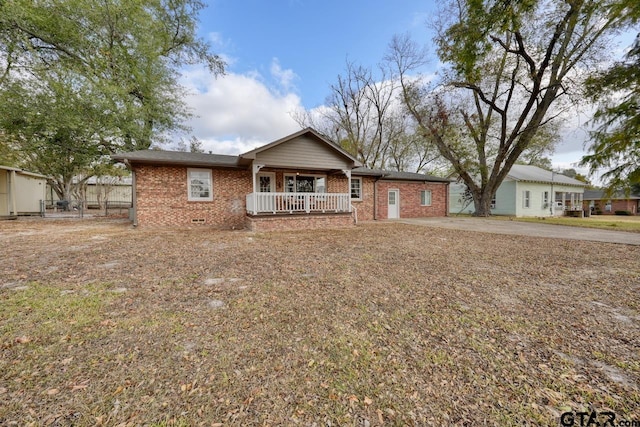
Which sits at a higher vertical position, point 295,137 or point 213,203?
point 295,137

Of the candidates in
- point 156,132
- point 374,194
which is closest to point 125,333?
point 374,194

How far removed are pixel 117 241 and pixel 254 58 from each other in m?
A: 14.7

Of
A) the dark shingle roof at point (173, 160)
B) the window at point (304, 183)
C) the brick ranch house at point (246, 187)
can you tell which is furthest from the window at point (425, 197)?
the dark shingle roof at point (173, 160)

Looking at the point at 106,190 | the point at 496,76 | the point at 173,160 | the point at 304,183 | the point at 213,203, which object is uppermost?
the point at 496,76

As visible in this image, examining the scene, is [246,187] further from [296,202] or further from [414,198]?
[414,198]

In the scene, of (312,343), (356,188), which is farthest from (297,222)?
(312,343)

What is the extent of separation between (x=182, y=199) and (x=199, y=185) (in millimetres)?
919

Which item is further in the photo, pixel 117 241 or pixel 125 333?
pixel 117 241

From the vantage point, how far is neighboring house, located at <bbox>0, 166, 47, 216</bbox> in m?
13.4

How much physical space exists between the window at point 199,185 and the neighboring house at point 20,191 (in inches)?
410

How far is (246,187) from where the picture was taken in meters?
11.8

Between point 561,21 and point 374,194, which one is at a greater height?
point 561,21

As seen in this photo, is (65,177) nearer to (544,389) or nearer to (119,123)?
(119,123)

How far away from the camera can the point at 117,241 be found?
695 cm
